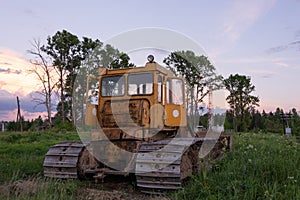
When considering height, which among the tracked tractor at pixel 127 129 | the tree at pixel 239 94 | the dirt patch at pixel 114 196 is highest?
the tree at pixel 239 94

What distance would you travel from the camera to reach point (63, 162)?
748 centimetres

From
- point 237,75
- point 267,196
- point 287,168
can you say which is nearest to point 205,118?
point 287,168

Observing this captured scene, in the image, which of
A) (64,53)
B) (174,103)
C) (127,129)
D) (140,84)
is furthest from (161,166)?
(64,53)

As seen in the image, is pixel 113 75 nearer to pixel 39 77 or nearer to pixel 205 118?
pixel 205 118

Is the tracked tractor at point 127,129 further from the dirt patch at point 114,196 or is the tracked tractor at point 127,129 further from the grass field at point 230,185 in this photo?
the dirt patch at point 114,196

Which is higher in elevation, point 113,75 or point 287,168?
point 113,75

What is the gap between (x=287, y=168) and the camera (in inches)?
235

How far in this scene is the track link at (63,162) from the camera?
739 cm

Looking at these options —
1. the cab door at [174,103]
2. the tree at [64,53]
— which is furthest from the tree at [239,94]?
the cab door at [174,103]

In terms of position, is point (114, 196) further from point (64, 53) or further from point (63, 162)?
point (64, 53)

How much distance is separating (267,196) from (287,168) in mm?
1608

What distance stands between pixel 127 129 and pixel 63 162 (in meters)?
1.62

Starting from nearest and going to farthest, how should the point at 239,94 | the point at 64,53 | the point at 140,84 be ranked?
the point at 140,84 → the point at 64,53 → the point at 239,94

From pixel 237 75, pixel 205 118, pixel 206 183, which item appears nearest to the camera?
pixel 206 183
